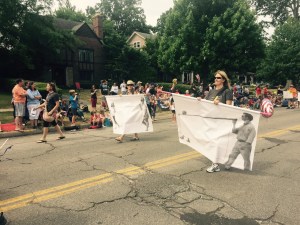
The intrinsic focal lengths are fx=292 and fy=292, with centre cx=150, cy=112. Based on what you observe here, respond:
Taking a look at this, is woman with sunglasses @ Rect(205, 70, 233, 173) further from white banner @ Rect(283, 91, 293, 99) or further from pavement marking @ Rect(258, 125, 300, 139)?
white banner @ Rect(283, 91, 293, 99)

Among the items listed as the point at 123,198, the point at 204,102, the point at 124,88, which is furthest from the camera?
the point at 124,88

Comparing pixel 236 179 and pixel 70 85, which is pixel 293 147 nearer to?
pixel 236 179

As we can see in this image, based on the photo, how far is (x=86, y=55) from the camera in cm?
4119

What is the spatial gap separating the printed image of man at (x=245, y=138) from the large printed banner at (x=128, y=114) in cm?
401

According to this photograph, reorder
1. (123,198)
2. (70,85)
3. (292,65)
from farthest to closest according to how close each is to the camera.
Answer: (70,85) < (292,65) < (123,198)

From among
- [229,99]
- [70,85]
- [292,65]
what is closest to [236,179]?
[229,99]

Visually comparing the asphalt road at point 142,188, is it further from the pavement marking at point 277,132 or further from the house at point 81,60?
the house at point 81,60

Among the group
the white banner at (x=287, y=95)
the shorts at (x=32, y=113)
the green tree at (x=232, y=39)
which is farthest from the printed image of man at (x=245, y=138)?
the green tree at (x=232, y=39)

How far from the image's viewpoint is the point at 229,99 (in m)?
6.01

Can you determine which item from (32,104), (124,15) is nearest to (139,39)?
(124,15)

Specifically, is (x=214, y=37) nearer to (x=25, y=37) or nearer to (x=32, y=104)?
(x=25, y=37)

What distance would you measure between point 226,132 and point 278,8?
47335 millimetres

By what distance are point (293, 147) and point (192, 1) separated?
76.8 ft

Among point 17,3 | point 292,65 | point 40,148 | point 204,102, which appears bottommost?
point 40,148
